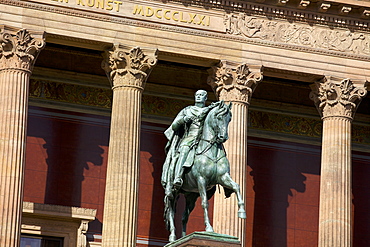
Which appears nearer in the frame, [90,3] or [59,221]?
[90,3]

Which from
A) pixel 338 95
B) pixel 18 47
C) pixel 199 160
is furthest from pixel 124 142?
pixel 199 160

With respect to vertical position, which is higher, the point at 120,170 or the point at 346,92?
the point at 346,92

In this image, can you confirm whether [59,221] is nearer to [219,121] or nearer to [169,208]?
[169,208]

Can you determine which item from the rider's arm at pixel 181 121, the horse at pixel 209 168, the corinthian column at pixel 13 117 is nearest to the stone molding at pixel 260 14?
the corinthian column at pixel 13 117

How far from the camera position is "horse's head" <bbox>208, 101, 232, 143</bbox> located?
23.3 metres

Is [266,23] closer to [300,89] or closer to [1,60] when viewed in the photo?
[300,89]

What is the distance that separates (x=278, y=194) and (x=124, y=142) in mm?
8137

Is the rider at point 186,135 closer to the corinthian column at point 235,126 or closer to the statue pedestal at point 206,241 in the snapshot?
the statue pedestal at point 206,241

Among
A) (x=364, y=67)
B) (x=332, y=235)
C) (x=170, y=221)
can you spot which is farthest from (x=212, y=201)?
(x=170, y=221)

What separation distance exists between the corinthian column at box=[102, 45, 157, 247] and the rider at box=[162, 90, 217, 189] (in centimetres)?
1123

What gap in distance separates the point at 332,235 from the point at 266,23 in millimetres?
7000

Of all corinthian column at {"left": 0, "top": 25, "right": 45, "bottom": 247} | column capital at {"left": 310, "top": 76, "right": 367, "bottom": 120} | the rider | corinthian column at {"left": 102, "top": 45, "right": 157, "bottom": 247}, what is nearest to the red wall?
corinthian column at {"left": 102, "top": 45, "right": 157, "bottom": 247}

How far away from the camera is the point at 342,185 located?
37.6m

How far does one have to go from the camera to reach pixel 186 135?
23.8m
